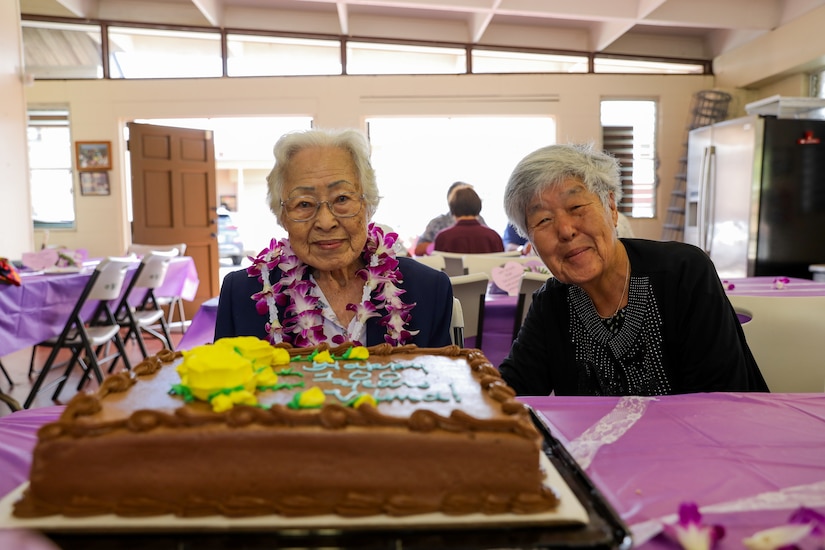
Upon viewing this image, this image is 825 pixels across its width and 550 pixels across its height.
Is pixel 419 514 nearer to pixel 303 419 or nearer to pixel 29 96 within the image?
pixel 303 419

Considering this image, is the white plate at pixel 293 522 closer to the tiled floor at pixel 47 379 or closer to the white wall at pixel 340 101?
the tiled floor at pixel 47 379

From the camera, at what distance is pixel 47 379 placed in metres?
4.70

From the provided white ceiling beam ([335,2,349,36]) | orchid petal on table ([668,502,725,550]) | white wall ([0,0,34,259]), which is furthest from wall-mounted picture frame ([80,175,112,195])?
orchid petal on table ([668,502,725,550])

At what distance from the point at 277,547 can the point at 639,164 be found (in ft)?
27.4

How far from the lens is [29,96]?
7582 mm

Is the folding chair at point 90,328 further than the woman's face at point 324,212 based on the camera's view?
Yes

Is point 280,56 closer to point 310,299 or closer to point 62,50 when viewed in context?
point 62,50

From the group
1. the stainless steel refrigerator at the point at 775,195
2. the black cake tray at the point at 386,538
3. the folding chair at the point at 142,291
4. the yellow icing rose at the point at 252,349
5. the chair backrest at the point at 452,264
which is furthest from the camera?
the stainless steel refrigerator at the point at 775,195

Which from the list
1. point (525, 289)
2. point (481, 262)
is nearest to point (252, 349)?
point (525, 289)

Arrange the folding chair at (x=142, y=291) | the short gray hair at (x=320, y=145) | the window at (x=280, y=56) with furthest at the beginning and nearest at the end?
the window at (x=280, y=56) < the folding chair at (x=142, y=291) < the short gray hair at (x=320, y=145)

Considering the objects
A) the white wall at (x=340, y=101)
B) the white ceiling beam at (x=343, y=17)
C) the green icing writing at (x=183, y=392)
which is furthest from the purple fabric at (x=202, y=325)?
the white wall at (x=340, y=101)

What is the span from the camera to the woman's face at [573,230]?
1.56 metres

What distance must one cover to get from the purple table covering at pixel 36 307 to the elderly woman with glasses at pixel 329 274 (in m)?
2.38

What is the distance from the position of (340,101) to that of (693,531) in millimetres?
7689
